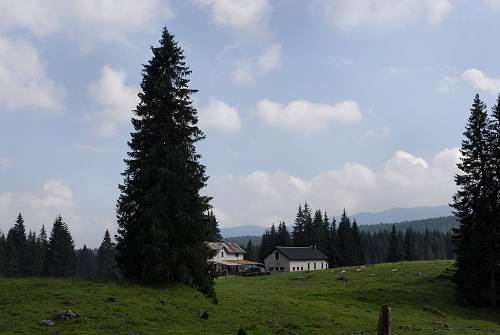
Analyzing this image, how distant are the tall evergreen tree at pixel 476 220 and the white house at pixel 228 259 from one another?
64006mm

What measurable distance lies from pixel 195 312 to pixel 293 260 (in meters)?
67.3

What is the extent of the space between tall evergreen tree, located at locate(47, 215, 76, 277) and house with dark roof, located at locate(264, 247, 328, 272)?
55543 mm

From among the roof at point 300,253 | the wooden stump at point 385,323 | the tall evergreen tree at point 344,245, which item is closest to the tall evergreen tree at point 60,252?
the roof at point 300,253

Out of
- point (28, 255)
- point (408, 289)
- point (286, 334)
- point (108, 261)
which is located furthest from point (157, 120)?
point (108, 261)

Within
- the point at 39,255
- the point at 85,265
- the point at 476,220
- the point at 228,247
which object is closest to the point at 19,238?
the point at 39,255

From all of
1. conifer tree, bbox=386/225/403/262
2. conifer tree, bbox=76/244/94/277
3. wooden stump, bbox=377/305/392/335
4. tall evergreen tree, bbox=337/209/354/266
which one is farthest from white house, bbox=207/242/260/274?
conifer tree, bbox=76/244/94/277

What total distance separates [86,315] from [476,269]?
40738 mm

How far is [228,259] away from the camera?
11512 cm

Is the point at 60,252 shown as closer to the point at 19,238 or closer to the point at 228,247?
the point at 19,238

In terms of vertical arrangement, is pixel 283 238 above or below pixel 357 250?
above

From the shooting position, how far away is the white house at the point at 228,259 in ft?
342

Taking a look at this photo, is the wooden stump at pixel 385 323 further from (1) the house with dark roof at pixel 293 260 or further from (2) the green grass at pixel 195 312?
(1) the house with dark roof at pixel 293 260

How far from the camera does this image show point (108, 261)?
147m

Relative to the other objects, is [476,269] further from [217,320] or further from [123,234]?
[123,234]
